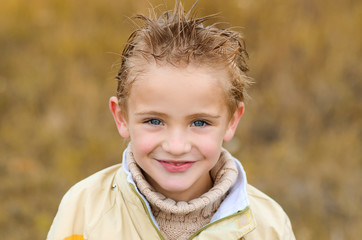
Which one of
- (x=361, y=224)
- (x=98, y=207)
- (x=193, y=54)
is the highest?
(x=193, y=54)

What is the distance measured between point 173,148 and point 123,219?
370 millimetres

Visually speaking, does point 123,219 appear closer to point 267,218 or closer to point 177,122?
point 177,122

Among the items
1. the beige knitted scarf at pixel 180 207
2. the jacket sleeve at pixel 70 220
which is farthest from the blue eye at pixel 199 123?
the jacket sleeve at pixel 70 220

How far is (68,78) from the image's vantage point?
495 centimetres

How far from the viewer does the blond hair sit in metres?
2.06

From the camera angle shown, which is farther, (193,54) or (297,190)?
(297,190)

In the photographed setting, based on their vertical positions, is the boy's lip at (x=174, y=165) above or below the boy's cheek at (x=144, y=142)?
below

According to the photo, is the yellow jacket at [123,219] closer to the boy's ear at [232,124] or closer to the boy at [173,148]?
the boy at [173,148]

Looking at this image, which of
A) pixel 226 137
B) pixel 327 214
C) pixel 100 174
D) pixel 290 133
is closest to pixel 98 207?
pixel 100 174

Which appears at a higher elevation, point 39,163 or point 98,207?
point 98,207

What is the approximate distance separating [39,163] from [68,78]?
39.5 inches

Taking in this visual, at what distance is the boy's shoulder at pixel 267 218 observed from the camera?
228 centimetres

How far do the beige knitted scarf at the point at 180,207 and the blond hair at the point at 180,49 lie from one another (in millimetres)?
286

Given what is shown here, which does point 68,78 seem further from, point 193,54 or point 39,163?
point 193,54
